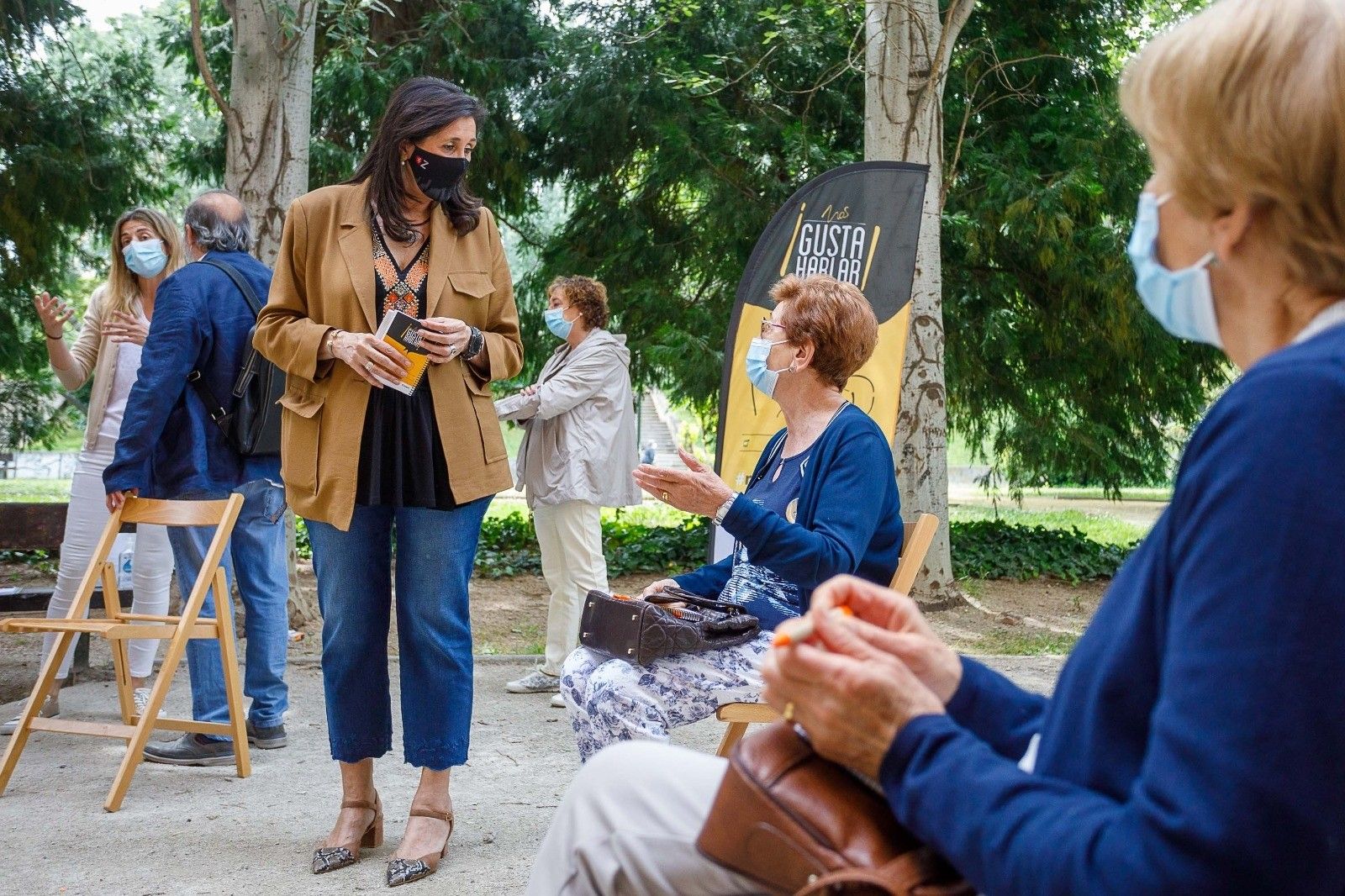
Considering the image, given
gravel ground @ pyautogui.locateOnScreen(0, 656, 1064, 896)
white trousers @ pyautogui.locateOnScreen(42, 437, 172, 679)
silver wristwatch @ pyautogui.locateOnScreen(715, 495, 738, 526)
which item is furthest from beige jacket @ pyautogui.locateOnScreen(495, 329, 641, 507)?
silver wristwatch @ pyautogui.locateOnScreen(715, 495, 738, 526)

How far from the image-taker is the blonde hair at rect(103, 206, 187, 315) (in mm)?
5227

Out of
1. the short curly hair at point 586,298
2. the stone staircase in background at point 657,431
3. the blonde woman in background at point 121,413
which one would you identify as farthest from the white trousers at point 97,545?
the stone staircase in background at point 657,431

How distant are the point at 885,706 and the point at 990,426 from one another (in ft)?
36.9

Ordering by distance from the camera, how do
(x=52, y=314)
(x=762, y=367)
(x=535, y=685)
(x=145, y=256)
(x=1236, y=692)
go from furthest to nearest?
(x=535, y=685)
(x=52, y=314)
(x=145, y=256)
(x=762, y=367)
(x=1236, y=692)

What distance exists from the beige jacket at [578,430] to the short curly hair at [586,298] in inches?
4.9

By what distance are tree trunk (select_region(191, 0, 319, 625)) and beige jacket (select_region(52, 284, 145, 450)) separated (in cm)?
163

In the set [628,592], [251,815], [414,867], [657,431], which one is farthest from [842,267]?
[657,431]

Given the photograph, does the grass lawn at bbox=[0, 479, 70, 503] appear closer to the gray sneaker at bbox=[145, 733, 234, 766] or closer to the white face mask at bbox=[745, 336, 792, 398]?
the gray sneaker at bbox=[145, 733, 234, 766]

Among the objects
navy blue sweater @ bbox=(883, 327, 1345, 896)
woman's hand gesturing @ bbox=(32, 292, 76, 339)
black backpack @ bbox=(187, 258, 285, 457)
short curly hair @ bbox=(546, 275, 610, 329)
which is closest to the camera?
navy blue sweater @ bbox=(883, 327, 1345, 896)

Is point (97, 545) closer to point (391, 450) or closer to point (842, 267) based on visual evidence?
point (391, 450)

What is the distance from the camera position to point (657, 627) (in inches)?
121

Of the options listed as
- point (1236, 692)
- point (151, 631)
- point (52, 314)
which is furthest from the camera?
point (52, 314)

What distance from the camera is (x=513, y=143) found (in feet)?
36.8

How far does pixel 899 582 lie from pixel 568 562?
134 inches
